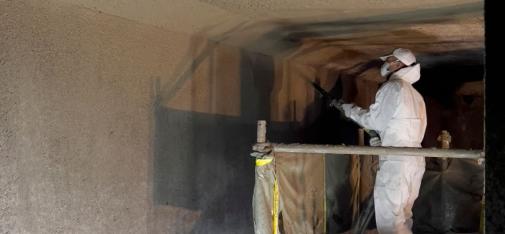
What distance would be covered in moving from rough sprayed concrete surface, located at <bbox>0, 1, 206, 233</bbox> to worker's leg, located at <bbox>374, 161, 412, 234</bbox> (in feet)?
4.27

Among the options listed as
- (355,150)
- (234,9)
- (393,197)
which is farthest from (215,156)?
(355,150)

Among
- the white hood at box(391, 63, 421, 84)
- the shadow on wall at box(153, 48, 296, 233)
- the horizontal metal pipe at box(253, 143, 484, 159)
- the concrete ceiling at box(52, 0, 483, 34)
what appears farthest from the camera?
the white hood at box(391, 63, 421, 84)

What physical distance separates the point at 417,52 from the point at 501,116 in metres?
3.60

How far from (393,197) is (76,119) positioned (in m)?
1.91

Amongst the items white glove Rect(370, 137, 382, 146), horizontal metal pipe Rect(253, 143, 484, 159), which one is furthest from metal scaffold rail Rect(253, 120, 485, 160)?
white glove Rect(370, 137, 382, 146)

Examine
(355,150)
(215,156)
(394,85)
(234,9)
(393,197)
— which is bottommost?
(393,197)

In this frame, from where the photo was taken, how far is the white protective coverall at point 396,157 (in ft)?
10.3

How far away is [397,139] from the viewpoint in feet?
10.5

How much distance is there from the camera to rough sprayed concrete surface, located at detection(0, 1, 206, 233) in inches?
81.7

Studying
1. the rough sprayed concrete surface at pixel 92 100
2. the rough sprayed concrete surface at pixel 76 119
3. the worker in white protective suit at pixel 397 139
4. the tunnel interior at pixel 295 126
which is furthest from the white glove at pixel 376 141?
the rough sprayed concrete surface at pixel 76 119

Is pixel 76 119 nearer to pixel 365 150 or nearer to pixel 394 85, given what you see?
pixel 365 150

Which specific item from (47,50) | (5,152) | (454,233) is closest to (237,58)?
(47,50)

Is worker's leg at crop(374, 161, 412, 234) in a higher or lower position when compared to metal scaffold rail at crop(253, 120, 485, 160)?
lower

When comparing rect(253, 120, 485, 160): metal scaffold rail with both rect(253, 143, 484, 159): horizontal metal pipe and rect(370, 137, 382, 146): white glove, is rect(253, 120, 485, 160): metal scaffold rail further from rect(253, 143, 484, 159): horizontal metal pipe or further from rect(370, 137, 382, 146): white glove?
rect(370, 137, 382, 146): white glove
